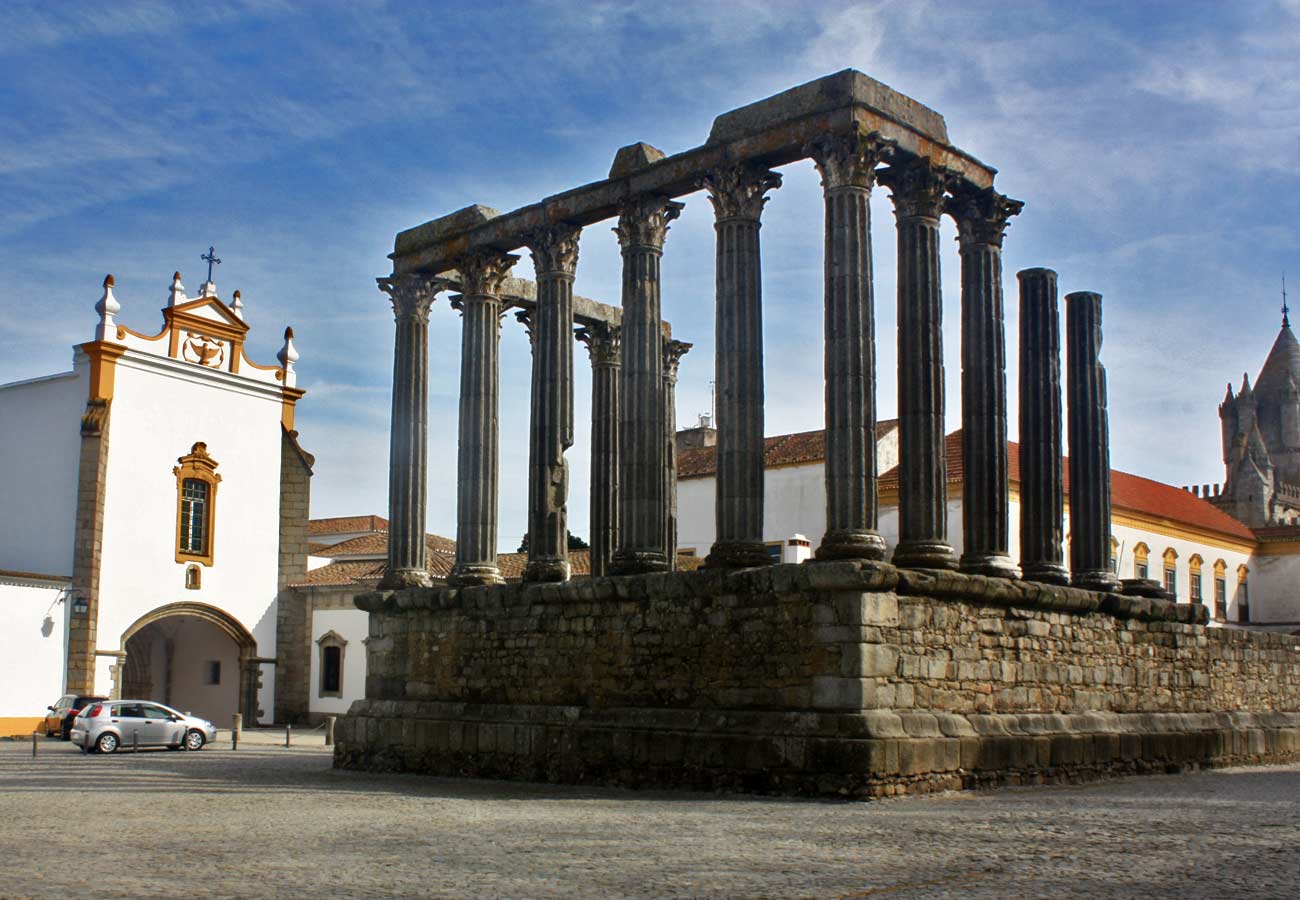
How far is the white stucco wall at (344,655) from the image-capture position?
37.4 metres

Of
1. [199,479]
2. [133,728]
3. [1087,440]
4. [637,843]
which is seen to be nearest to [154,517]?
[199,479]

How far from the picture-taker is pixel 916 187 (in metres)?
17.4

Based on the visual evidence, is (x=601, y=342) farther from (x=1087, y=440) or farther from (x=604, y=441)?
(x=1087, y=440)

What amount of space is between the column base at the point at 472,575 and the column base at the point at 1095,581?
26.3ft

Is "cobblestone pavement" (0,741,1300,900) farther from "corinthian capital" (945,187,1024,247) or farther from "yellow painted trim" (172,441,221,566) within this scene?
"yellow painted trim" (172,441,221,566)

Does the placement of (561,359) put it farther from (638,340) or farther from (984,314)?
(984,314)

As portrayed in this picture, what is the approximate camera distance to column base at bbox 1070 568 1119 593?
64.5ft

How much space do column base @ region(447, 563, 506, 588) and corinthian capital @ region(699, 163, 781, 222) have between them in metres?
6.40

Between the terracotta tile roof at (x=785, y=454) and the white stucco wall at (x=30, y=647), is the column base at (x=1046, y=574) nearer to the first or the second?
the terracotta tile roof at (x=785, y=454)

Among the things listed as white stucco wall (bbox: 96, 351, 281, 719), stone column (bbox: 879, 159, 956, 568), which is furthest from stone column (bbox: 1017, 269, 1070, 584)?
white stucco wall (bbox: 96, 351, 281, 719)

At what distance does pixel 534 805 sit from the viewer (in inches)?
583

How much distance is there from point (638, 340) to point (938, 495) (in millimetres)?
4468

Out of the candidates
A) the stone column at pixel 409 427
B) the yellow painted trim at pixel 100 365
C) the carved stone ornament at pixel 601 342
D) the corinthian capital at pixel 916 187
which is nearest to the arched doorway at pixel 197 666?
the yellow painted trim at pixel 100 365

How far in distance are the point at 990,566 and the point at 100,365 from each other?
23584 mm
